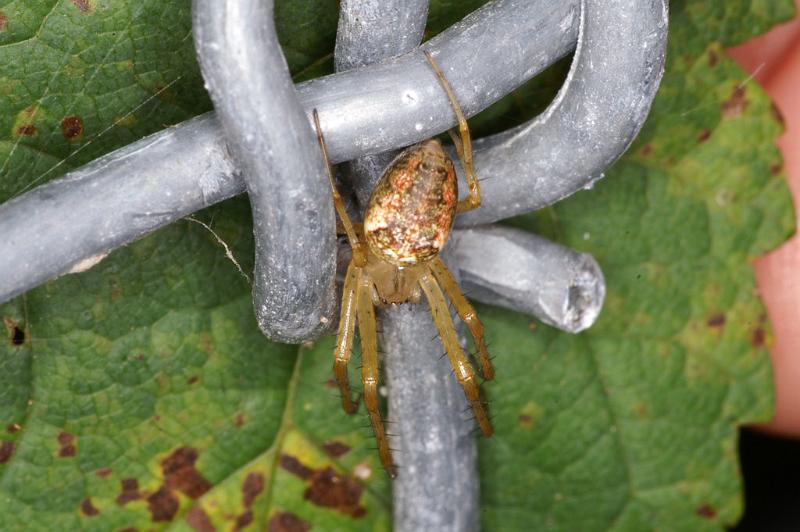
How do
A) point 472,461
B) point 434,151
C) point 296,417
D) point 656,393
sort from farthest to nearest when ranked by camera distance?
point 656,393 < point 296,417 < point 472,461 < point 434,151

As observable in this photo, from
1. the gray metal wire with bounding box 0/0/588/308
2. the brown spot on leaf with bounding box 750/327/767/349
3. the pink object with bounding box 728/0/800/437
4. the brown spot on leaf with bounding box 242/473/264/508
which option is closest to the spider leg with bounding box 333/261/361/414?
the brown spot on leaf with bounding box 242/473/264/508

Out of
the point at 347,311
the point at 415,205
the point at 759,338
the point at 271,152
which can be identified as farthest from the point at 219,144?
the point at 759,338

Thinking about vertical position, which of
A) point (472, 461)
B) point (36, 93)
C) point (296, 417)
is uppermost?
point (36, 93)

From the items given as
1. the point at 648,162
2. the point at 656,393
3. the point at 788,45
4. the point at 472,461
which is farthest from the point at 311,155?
the point at 788,45

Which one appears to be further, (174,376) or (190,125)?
(174,376)

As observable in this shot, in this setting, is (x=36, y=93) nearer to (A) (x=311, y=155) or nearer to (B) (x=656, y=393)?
(A) (x=311, y=155)

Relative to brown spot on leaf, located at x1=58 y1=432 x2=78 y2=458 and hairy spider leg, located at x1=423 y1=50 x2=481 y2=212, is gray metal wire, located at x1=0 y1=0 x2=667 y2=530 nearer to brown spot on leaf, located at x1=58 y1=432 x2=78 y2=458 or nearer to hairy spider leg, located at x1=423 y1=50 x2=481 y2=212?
hairy spider leg, located at x1=423 y1=50 x2=481 y2=212
